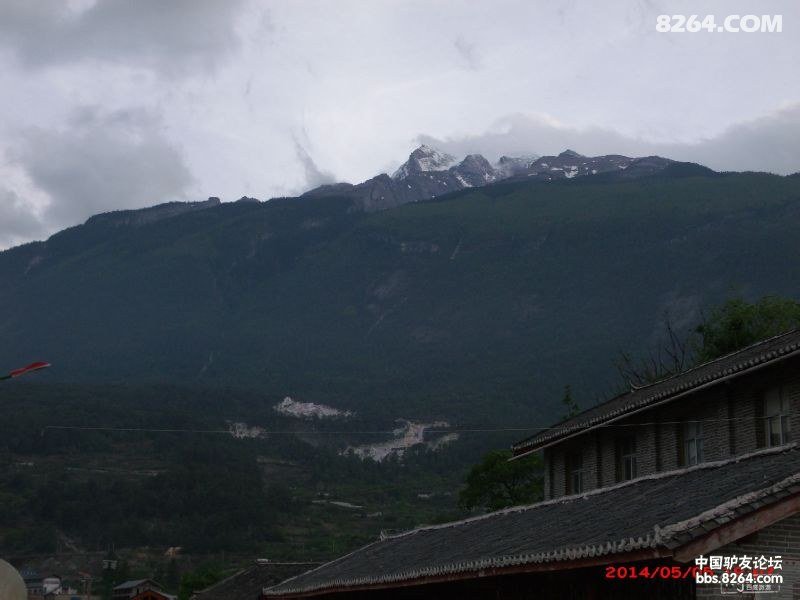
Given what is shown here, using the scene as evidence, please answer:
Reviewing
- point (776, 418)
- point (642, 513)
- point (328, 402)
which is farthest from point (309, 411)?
point (642, 513)

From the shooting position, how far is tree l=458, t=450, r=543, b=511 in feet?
169

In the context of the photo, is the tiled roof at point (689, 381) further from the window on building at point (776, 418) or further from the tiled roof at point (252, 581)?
the tiled roof at point (252, 581)

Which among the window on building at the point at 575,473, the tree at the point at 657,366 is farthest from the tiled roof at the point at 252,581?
the tree at the point at 657,366

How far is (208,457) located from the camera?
119188 millimetres

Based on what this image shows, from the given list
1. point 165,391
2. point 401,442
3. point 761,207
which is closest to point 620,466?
point 401,442

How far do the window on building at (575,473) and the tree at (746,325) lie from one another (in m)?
19.0

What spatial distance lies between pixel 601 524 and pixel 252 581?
32890mm

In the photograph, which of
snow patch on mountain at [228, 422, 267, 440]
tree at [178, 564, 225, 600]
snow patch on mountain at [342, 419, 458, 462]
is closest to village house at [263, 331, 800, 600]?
tree at [178, 564, 225, 600]

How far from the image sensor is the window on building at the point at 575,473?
1144 inches

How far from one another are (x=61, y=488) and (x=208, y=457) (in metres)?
20.8

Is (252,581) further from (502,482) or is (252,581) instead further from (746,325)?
(746,325)

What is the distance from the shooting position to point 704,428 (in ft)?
75.2

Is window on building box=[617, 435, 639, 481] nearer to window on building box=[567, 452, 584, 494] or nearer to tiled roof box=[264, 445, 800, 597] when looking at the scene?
window on building box=[567, 452, 584, 494]

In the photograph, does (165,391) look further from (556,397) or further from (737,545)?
(737,545)
